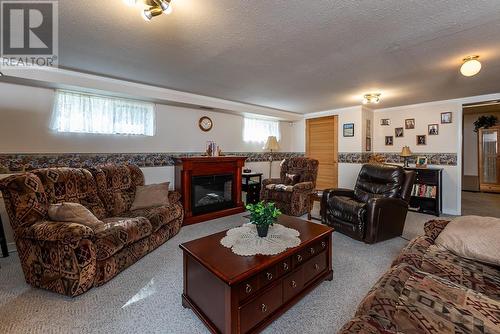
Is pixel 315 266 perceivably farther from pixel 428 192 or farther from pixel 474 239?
pixel 428 192

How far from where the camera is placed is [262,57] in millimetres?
2539

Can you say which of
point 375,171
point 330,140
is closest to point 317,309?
point 375,171

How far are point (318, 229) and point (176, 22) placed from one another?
2.20 m

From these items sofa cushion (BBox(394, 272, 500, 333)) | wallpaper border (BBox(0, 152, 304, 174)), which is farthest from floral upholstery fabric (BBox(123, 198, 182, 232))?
sofa cushion (BBox(394, 272, 500, 333))

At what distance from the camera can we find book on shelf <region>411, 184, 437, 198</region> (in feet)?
13.9

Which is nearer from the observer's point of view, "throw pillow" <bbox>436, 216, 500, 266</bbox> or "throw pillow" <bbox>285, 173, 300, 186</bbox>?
"throw pillow" <bbox>436, 216, 500, 266</bbox>

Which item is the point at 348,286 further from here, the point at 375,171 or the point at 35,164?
the point at 35,164

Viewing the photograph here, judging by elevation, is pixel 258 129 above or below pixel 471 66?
below

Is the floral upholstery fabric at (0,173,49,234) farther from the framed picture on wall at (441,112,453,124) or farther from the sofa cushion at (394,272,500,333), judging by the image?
the framed picture on wall at (441,112,453,124)

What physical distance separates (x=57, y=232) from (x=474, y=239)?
3.08 m

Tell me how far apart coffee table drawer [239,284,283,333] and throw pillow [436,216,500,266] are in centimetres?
127

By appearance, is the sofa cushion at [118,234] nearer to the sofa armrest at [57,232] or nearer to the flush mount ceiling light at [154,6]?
the sofa armrest at [57,232]

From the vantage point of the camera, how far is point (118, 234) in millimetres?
2213

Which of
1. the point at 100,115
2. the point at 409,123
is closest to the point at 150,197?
the point at 100,115
